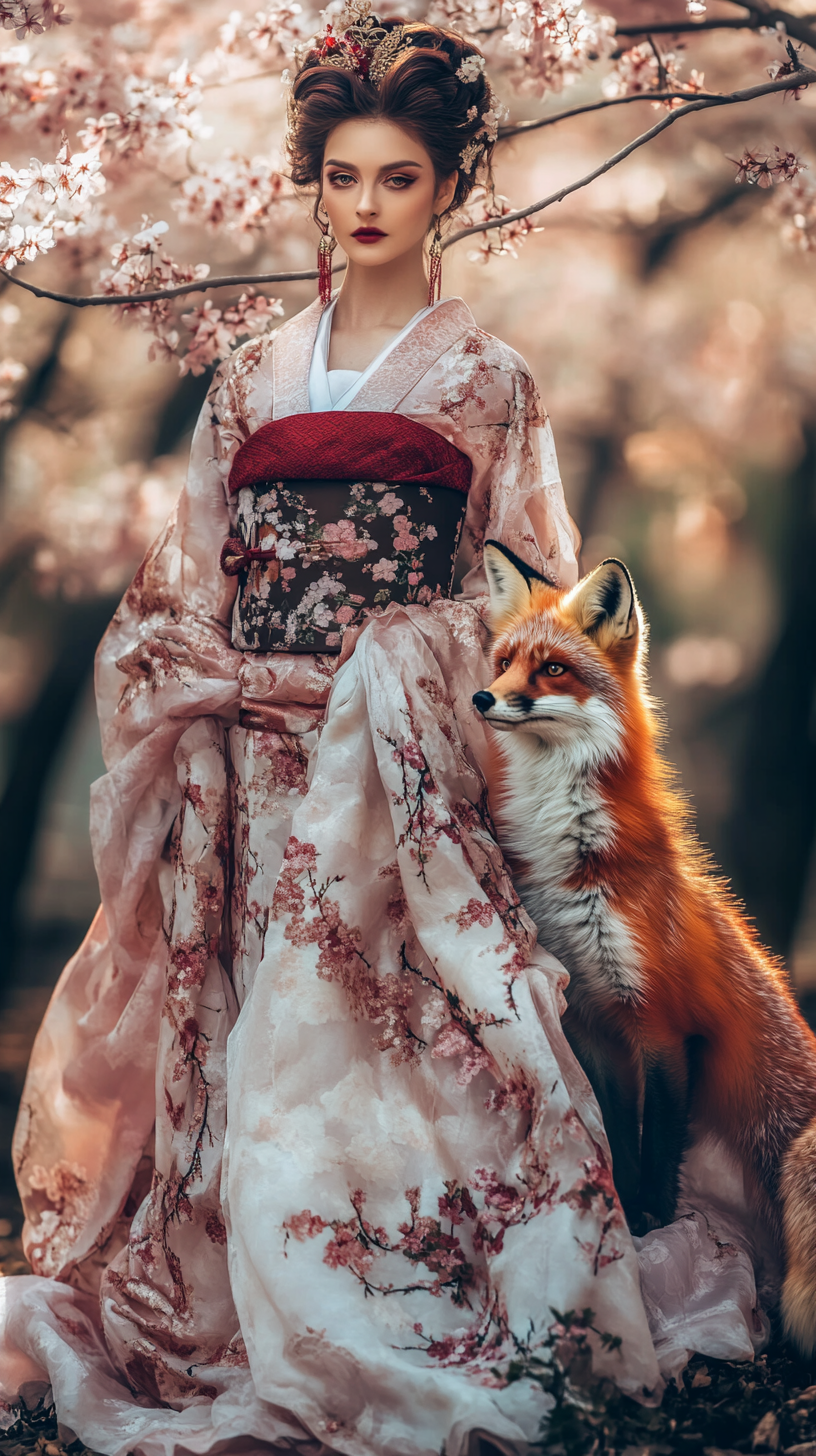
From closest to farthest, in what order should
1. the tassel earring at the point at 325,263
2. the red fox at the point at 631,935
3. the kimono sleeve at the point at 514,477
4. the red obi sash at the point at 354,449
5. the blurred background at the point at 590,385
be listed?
the red fox at the point at 631,935 → the red obi sash at the point at 354,449 → the kimono sleeve at the point at 514,477 → the tassel earring at the point at 325,263 → the blurred background at the point at 590,385

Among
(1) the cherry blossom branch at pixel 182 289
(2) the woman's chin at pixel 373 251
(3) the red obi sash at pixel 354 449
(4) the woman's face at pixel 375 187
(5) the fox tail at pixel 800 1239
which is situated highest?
(1) the cherry blossom branch at pixel 182 289

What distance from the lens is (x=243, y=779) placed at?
224cm

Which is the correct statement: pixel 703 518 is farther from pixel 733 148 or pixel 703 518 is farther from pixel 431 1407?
pixel 431 1407

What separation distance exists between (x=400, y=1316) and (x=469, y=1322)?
106 millimetres

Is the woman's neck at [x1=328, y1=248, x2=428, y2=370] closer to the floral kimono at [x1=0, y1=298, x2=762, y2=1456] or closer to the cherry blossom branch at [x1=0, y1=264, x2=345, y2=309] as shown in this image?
the floral kimono at [x1=0, y1=298, x2=762, y2=1456]

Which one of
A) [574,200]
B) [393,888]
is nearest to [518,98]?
[574,200]

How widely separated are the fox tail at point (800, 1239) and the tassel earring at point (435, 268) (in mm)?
1734

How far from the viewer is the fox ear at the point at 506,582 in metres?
2.12

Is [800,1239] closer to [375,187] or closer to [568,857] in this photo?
[568,857]

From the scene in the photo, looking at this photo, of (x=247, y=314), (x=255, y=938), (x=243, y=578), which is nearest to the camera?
(x=255, y=938)

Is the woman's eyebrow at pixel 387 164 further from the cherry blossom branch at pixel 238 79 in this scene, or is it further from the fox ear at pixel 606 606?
the cherry blossom branch at pixel 238 79

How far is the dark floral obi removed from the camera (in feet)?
6.96

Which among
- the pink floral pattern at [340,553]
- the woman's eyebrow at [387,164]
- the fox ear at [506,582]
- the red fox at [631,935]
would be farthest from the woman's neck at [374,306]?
the red fox at [631,935]

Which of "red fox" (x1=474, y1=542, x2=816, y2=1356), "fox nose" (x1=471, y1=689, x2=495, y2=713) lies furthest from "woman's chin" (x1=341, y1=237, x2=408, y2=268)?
"fox nose" (x1=471, y1=689, x2=495, y2=713)
